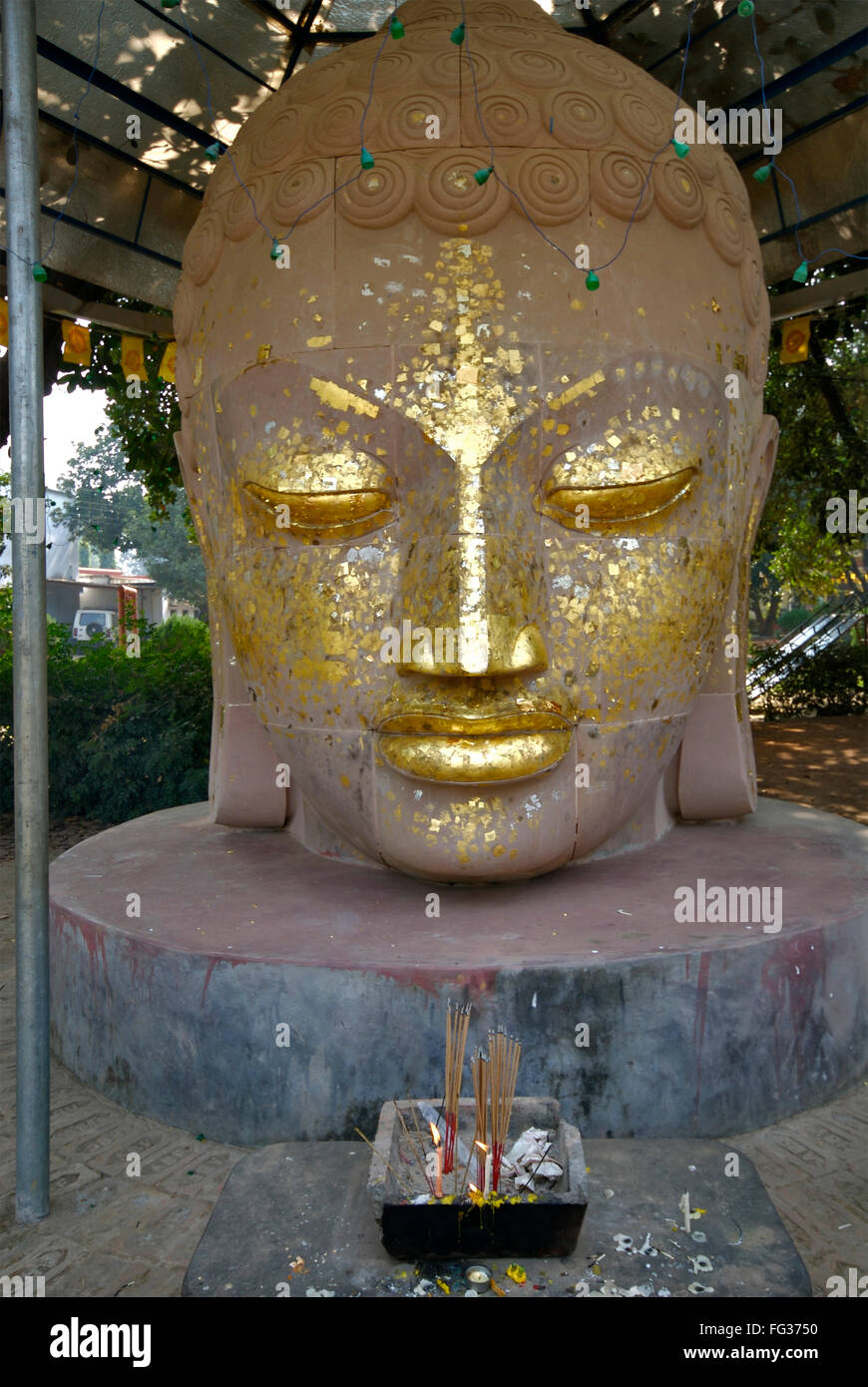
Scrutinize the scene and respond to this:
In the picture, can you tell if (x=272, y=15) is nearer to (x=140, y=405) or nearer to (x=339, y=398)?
(x=339, y=398)

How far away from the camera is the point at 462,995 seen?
2920mm

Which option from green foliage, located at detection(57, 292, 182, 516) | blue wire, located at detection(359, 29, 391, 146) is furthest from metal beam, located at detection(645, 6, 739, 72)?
green foliage, located at detection(57, 292, 182, 516)

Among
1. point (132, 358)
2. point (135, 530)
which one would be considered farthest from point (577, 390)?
point (135, 530)

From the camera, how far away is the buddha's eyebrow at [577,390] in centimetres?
325

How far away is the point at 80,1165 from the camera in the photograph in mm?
2949

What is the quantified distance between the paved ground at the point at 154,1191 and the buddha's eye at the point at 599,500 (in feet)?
6.54

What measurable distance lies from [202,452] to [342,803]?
4.80ft

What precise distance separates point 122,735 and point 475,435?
19.6 ft

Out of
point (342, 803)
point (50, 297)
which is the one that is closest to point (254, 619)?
point (342, 803)
